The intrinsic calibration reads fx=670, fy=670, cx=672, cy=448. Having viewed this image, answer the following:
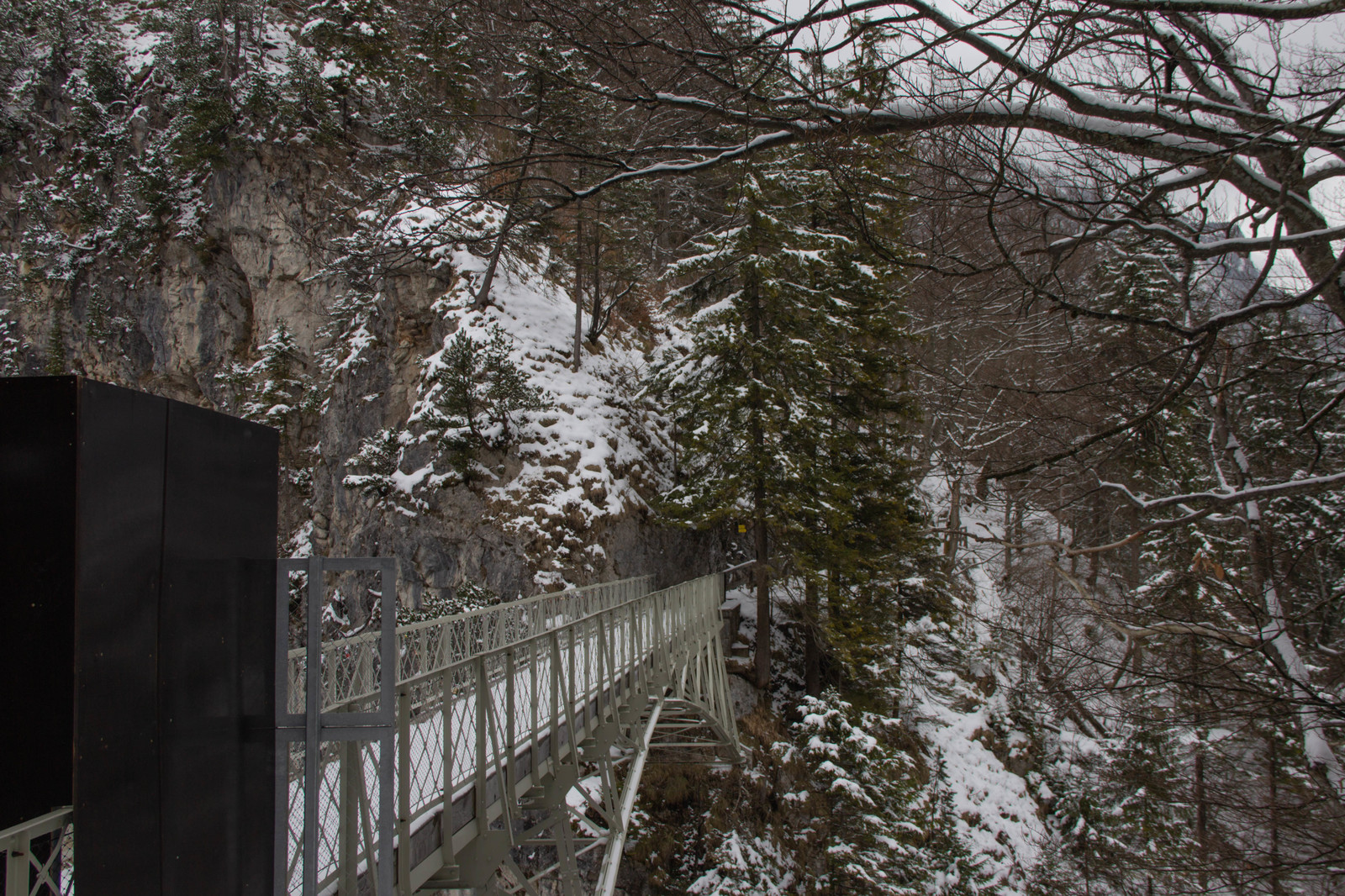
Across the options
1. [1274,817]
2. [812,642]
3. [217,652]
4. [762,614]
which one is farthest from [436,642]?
[812,642]

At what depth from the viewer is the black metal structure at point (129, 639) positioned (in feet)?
4.52

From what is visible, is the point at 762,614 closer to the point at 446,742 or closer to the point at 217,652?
the point at 446,742

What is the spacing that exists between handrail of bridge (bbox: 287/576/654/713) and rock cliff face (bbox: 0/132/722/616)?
2853mm

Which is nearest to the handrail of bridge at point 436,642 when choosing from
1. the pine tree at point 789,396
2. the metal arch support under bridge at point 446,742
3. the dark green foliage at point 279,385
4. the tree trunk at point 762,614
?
the metal arch support under bridge at point 446,742

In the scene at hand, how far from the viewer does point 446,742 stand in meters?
3.75

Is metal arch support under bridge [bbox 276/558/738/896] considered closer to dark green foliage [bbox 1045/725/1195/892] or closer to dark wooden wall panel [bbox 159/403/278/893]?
dark wooden wall panel [bbox 159/403/278/893]

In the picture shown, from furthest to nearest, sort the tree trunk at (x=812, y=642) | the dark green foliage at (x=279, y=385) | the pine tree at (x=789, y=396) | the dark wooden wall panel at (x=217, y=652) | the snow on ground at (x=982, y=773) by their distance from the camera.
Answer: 1. the dark green foliage at (x=279, y=385)
2. the tree trunk at (x=812, y=642)
3. the pine tree at (x=789, y=396)
4. the snow on ground at (x=982, y=773)
5. the dark wooden wall panel at (x=217, y=652)

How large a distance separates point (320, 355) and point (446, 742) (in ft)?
65.5

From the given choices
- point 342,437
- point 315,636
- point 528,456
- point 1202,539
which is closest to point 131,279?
point 342,437

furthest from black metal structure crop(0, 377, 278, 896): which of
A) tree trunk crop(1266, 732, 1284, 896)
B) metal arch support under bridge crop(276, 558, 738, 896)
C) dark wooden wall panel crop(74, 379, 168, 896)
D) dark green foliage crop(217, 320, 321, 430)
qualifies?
dark green foliage crop(217, 320, 321, 430)

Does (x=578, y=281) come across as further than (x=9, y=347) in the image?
No

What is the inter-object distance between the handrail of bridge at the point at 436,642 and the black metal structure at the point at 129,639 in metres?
0.36

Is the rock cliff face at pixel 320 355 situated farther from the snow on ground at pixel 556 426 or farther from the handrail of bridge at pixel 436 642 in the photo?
the handrail of bridge at pixel 436 642

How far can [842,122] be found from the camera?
3.07 meters
